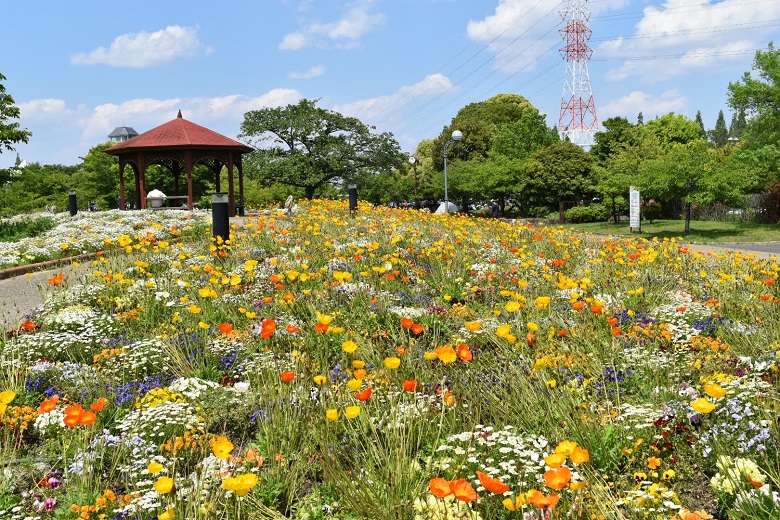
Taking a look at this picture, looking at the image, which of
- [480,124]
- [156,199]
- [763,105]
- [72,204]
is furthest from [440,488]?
[480,124]

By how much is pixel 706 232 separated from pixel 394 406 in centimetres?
2642

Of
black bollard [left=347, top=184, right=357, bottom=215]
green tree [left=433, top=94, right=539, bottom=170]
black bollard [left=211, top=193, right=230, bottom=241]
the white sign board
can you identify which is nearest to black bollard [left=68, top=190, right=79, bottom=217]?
black bollard [left=347, top=184, right=357, bottom=215]

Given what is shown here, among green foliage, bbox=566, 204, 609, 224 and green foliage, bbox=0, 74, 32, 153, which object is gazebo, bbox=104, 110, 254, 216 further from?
green foliage, bbox=566, 204, 609, 224

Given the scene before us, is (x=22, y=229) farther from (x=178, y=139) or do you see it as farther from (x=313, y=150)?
(x=313, y=150)

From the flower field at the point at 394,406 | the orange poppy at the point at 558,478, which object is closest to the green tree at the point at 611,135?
the flower field at the point at 394,406

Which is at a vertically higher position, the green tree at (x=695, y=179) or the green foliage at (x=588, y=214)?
the green tree at (x=695, y=179)

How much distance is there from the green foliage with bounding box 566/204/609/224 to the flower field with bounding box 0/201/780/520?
3083 cm

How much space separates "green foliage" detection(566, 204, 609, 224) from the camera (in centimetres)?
3594

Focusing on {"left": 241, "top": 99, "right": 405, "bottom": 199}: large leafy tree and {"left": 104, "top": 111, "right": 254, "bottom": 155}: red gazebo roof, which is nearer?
{"left": 104, "top": 111, "right": 254, "bottom": 155}: red gazebo roof

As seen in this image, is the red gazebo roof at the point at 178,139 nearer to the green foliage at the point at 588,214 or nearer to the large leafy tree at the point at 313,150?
the large leafy tree at the point at 313,150

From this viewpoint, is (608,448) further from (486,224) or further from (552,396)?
(486,224)

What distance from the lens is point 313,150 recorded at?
35.1m

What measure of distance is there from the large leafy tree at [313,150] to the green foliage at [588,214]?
11.7 metres

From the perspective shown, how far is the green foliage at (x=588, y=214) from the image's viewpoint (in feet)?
118
